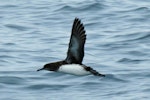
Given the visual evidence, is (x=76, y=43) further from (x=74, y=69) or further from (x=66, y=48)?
(x=66, y=48)

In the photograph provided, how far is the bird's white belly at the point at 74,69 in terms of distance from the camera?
1138cm

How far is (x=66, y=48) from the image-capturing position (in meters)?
15.3

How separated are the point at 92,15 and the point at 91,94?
6.72 meters

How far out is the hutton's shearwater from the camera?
11.4m

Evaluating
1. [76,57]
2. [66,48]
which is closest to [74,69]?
[76,57]

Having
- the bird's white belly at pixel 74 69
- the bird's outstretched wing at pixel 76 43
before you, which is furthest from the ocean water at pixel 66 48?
the bird's outstretched wing at pixel 76 43

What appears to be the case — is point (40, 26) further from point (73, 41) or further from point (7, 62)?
point (73, 41)

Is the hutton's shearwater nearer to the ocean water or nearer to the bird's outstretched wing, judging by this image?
the bird's outstretched wing

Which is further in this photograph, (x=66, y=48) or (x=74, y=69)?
(x=66, y=48)

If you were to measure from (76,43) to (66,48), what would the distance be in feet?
12.1

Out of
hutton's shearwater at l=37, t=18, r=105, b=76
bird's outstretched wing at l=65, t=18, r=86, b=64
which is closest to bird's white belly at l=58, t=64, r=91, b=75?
hutton's shearwater at l=37, t=18, r=105, b=76

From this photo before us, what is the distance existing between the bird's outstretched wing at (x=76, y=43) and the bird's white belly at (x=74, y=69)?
7.5 inches

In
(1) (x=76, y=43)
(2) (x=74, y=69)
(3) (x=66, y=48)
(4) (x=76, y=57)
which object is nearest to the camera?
(2) (x=74, y=69)

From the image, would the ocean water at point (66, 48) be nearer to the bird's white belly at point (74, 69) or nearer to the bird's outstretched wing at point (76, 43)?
the bird's white belly at point (74, 69)
